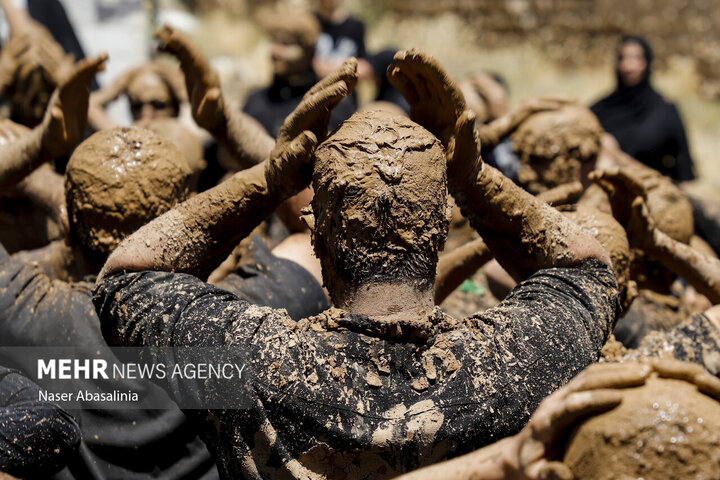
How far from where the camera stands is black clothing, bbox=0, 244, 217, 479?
8.45 ft

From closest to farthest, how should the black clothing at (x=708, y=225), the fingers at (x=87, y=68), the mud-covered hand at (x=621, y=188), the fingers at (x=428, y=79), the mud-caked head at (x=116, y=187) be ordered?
the fingers at (x=428, y=79)
the mud-caked head at (x=116, y=187)
the mud-covered hand at (x=621, y=188)
the fingers at (x=87, y=68)
the black clothing at (x=708, y=225)

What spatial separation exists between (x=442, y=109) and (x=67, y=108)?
1430 mm

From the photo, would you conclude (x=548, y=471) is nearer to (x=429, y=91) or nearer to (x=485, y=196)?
(x=485, y=196)

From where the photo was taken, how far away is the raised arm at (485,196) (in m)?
2.23

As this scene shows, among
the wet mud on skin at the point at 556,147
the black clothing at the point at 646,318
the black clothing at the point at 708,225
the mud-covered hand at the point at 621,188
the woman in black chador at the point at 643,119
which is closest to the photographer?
the mud-covered hand at the point at 621,188

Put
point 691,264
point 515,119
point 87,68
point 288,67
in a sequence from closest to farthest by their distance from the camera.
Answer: point 87,68 < point 691,264 < point 515,119 < point 288,67

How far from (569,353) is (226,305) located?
812 mm

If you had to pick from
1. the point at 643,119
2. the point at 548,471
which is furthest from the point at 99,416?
the point at 643,119

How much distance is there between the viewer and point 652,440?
1.57 metres

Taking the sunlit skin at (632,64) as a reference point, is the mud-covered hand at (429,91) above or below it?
above

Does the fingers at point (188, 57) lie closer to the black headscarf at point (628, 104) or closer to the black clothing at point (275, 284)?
the black clothing at point (275, 284)

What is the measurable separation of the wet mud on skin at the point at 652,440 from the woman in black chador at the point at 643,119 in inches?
199

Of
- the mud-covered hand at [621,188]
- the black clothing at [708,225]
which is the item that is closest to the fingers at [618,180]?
the mud-covered hand at [621,188]

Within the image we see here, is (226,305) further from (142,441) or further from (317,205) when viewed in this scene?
(142,441)
